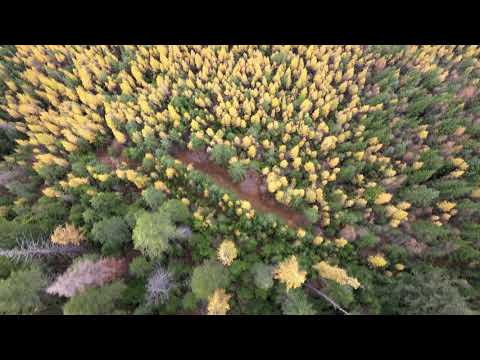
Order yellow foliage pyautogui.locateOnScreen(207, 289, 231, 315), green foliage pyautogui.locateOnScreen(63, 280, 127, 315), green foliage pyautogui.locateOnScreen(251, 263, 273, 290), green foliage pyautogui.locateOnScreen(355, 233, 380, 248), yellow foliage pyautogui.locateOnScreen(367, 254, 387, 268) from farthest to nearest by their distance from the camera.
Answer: green foliage pyautogui.locateOnScreen(355, 233, 380, 248) → yellow foliage pyautogui.locateOnScreen(367, 254, 387, 268) → green foliage pyautogui.locateOnScreen(251, 263, 273, 290) → yellow foliage pyautogui.locateOnScreen(207, 289, 231, 315) → green foliage pyautogui.locateOnScreen(63, 280, 127, 315)

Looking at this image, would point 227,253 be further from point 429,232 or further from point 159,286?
point 429,232

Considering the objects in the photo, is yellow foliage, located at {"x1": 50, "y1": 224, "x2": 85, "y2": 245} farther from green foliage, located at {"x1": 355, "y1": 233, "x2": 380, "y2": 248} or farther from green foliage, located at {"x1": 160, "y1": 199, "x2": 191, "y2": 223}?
green foliage, located at {"x1": 355, "y1": 233, "x2": 380, "y2": 248}

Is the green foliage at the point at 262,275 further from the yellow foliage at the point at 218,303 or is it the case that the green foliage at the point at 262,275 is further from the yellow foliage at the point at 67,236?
the yellow foliage at the point at 67,236

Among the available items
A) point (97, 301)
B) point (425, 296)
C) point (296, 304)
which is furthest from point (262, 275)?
point (425, 296)

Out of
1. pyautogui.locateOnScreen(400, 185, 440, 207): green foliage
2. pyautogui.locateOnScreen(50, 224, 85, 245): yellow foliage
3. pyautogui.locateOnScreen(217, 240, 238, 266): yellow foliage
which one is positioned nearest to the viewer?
pyautogui.locateOnScreen(217, 240, 238, 266): yellow foliage

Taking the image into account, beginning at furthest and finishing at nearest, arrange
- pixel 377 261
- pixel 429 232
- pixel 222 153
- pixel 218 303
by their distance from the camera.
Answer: pixel 222 153, pixel 429 232, pixel 377 261, pixel 218 303

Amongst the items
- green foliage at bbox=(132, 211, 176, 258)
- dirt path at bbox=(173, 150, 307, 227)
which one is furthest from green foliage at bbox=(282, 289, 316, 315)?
green foliage at bbox=(132, 211, 176, 258)
